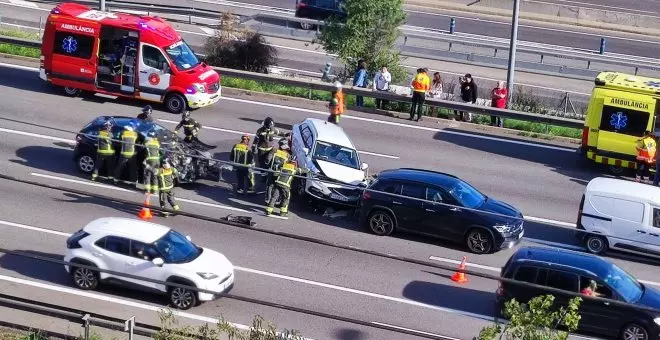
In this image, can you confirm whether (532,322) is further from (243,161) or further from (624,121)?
(624,121)

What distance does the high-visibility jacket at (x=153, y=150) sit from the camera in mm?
19875

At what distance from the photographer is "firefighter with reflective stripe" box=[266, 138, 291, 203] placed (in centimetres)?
2030

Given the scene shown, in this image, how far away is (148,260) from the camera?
16.2 m

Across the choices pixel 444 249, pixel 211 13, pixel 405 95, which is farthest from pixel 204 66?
pixel 211 13

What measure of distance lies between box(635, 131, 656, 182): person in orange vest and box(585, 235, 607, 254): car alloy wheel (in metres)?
3.68

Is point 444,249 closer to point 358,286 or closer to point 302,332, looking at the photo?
point 358,286

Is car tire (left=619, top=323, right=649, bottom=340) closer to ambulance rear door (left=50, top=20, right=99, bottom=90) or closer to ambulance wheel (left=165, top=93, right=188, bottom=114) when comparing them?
ambulance wheel (left=165, top=93, right=188, bottom=114)

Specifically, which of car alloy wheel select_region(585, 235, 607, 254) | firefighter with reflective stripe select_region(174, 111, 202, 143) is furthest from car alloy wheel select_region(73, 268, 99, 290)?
car alloy wheel select_region(585, 235, 607, 254)

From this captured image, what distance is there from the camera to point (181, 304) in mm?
16172

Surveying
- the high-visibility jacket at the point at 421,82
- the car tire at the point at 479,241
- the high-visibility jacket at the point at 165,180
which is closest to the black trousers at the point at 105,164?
the high-visibility jacket at the point at 165,180

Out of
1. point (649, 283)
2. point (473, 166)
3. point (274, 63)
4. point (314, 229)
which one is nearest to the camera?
point (649, 283)

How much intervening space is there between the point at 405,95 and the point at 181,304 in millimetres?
12324

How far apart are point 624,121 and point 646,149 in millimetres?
1006

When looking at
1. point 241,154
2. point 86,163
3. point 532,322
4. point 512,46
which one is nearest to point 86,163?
point 86,163
